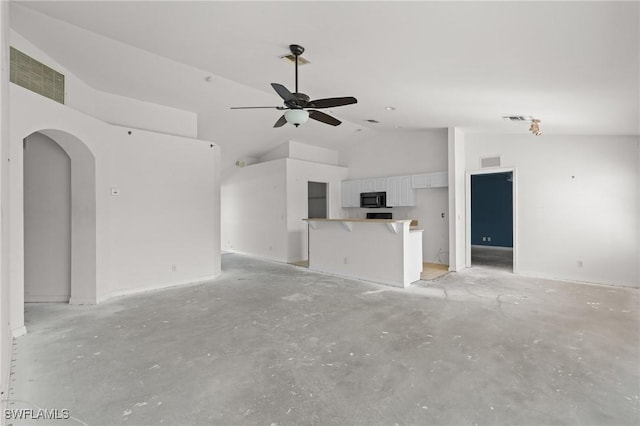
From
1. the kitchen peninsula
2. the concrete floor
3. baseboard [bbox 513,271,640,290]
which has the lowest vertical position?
the concrete floor

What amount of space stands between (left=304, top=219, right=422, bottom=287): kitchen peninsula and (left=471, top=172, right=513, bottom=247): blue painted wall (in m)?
5.38

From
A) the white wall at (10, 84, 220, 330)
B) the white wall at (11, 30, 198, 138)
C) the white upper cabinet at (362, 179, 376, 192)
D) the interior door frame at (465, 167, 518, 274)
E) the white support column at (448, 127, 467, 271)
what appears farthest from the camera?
the white upper cabinet at (362, 179, 376, 192)

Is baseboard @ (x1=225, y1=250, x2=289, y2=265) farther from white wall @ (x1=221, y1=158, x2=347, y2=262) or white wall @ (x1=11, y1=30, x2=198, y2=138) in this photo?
white wall @ (x1=11, y1=30, x2=198, y2=138)

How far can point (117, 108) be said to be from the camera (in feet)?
15.7

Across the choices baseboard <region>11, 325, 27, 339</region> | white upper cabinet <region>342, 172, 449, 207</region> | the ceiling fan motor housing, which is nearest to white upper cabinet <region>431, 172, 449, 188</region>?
white upper cabinet <region>342, 172, 449, 207</region>

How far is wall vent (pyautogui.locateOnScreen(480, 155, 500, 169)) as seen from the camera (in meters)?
6.13

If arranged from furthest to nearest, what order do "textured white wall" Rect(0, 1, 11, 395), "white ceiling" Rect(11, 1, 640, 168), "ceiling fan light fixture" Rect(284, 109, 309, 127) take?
"ceiling fan light fixture" Rect(284, 109, 309, 127) < "white ceiling" Rect(11, 1, 640, 168) < "textured white wall" Rect(0, 1, 11, 395)

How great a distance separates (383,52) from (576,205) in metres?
4.59

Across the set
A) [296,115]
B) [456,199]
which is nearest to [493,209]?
[456,199]

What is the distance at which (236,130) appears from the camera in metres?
6.79

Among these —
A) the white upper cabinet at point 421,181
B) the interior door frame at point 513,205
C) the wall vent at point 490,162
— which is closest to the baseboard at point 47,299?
the white upper cabinet at point 421,181

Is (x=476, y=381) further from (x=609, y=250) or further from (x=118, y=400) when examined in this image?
(x=609, y=250)

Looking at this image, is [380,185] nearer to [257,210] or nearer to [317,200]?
[317,200]

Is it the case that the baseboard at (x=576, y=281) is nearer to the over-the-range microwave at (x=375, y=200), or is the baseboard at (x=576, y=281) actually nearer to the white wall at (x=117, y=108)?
the over-the-range microwave at (x=375, y=200)
